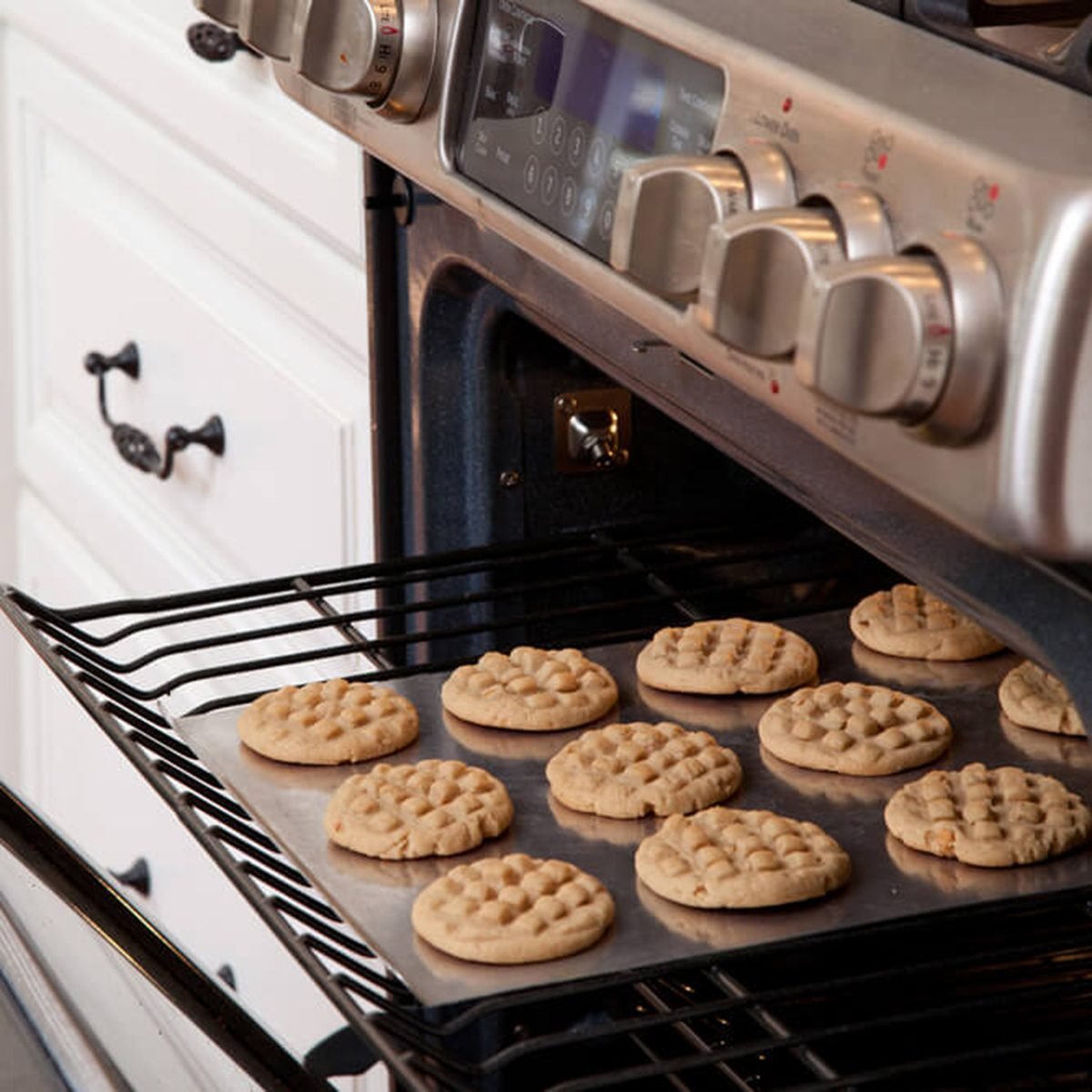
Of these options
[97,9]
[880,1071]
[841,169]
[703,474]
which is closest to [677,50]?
[841,169]

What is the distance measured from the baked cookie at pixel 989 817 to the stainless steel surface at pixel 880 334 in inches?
14.3

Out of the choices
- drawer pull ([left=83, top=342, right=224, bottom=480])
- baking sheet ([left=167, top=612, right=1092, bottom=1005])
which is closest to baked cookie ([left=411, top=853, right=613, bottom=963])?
baking sheet ([left=167, top=612, right=1092, bottom=1005])

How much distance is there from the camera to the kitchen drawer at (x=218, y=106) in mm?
1201

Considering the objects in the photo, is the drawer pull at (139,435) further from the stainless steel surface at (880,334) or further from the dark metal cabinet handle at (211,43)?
the stainless steel surface at (880,334)

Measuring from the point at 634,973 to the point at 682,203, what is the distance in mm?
295

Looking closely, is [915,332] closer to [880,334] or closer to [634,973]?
[880,334]

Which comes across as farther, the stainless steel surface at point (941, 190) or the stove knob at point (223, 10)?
Result: the stove knob at point (223, 10)

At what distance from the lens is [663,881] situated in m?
0.81

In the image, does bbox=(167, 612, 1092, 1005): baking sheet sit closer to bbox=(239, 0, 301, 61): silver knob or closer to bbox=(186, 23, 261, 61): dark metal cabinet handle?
bbox=(239, 0, 301, 61): silver knob

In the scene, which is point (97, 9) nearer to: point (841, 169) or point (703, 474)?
point (703, 474)

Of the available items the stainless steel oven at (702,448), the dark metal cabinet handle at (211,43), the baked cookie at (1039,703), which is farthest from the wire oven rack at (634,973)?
the dark metal cabinet handle at (211,43)

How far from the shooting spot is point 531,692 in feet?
3.16

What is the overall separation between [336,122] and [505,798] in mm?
323

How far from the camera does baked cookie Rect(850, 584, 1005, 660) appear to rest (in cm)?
101
